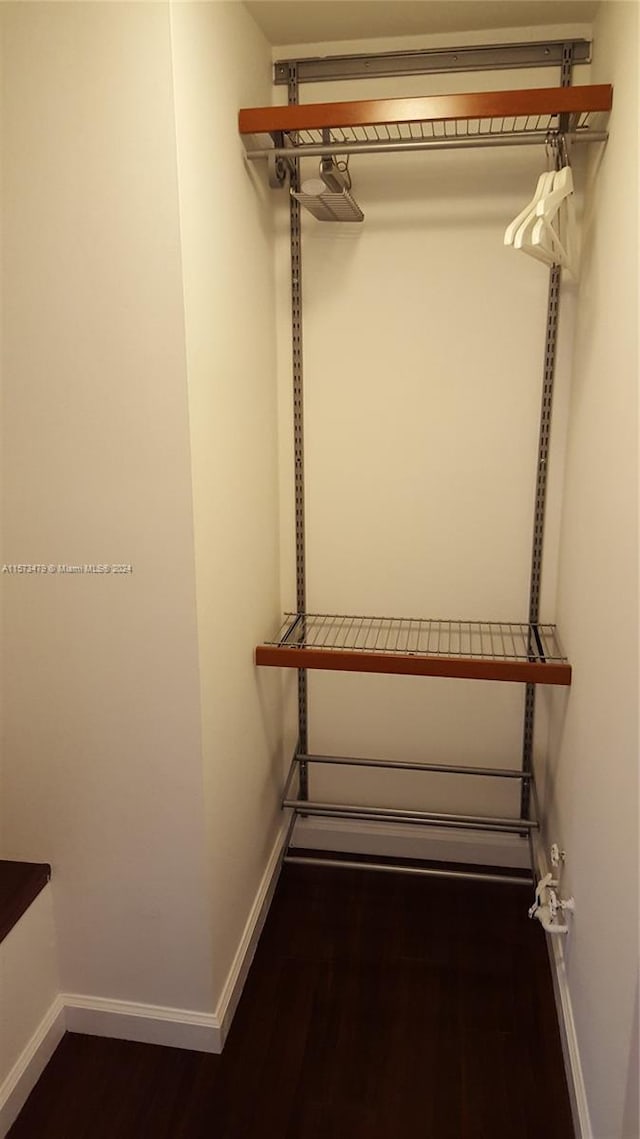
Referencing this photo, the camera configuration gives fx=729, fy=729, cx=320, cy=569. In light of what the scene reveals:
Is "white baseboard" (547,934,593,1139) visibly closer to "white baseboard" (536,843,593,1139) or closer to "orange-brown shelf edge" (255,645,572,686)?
"white baseboard" (536,843,593,1139)

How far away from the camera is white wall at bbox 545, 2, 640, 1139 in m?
1.24

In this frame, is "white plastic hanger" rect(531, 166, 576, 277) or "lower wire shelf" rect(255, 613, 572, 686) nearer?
"white plastic hanger" rect(531, 166, 576, 277)

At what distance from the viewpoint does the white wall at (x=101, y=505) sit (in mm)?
1379

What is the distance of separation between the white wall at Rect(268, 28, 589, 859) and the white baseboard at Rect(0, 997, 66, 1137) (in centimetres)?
111

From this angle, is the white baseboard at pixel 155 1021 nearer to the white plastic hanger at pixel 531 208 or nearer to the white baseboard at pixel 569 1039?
the white baseboard at pixel 569 1039

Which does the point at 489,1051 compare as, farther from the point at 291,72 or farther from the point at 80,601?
the point at 291,72

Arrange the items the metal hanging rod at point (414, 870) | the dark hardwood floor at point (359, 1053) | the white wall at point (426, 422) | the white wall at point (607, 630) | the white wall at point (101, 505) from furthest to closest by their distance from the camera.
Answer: the metal hanging rod at point (414, 870) < the white wall at point (426, 422) < the dark hardwood floor at point (359, 1053) < the white wall at point (101, 505) < the white wall at point (607, 630)

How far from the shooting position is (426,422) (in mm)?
2148

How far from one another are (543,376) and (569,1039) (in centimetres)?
167

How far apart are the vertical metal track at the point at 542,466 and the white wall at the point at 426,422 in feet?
0.08

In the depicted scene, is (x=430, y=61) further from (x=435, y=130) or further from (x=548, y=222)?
(x=548, y=222)

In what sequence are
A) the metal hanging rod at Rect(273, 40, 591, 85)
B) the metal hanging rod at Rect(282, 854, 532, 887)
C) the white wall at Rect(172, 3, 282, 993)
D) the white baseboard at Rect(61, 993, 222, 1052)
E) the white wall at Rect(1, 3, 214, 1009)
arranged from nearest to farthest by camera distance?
the white wall at Rect(1, 3, 214, 1009) → the white wall at Rect(172, 3, 282, 993) → the white baseboard at Rect(61, 993, 222, 1052) → the metal hanging rod at Rect(273, 40, 591, 85) → the metal hanging rod at Rect(282, 854, 532, 887)

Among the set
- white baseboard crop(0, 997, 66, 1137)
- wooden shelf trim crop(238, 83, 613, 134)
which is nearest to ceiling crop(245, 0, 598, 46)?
wooden shelf trim crop(238, 83, 613, 134)

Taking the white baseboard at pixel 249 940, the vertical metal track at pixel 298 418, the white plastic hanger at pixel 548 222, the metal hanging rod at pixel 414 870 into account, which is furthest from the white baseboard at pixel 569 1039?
the white plastic hanger at pixel 548 222
